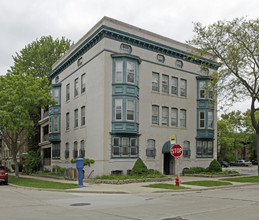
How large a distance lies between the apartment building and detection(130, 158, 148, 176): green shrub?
1223 mm

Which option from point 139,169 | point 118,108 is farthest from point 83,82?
point 139,169

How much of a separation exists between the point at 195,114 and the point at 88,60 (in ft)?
38.5

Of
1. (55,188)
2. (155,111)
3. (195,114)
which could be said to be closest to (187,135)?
(195,114)

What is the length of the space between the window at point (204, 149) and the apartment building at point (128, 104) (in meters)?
0.10

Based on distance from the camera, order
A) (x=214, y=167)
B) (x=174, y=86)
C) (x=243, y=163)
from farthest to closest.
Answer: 1. (x=243, y=163)
2. (x=174, y=86)
3. (x=214, y=167)

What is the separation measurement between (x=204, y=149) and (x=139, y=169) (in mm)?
10300

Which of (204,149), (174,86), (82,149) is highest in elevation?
(174,86)

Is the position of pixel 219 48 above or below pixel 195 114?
above

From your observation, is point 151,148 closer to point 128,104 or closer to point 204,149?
point 128,104

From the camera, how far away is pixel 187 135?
31672 mm

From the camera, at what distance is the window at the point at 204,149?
32.7 meters

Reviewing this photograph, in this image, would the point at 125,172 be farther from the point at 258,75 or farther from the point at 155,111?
the point at 258,75

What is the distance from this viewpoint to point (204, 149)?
33.1 m

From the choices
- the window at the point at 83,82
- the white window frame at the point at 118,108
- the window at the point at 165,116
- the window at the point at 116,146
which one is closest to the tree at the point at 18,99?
the window at the point at 83,82
